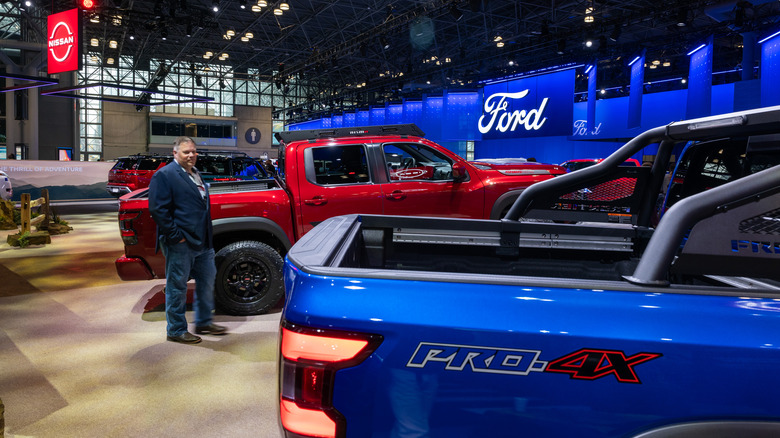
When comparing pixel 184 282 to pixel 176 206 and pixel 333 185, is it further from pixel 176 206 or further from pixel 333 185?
pixel 333 185

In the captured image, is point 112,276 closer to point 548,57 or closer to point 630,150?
point 630,150

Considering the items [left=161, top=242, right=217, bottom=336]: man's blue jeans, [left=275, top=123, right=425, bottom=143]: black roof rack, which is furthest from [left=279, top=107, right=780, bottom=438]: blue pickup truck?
[left=275, top=123, right=425, bottom=143]: black roof rack

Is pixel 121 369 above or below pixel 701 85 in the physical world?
below

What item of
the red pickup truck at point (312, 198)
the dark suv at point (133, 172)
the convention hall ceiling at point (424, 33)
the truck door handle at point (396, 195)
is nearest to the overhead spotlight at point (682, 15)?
the convention hall ceiling at point (424, 33)

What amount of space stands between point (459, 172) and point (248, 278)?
8.39 ft

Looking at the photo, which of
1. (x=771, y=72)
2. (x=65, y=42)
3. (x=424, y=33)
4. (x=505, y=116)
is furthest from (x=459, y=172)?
(x=424, y=33)

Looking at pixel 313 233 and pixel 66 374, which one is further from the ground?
pixel 313 233

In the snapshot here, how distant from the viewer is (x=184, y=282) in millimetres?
4480

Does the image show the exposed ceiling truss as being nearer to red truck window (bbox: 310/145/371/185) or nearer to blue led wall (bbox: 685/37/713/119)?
blue led wall (bbox: 685/37/713/119)

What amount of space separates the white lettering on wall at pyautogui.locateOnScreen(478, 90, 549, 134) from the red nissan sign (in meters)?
13.3

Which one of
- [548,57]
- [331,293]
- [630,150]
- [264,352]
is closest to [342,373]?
[331,293]

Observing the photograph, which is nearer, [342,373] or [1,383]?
[342,373]

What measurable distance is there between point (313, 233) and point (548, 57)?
1195 inches

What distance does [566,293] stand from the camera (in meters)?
1.24
